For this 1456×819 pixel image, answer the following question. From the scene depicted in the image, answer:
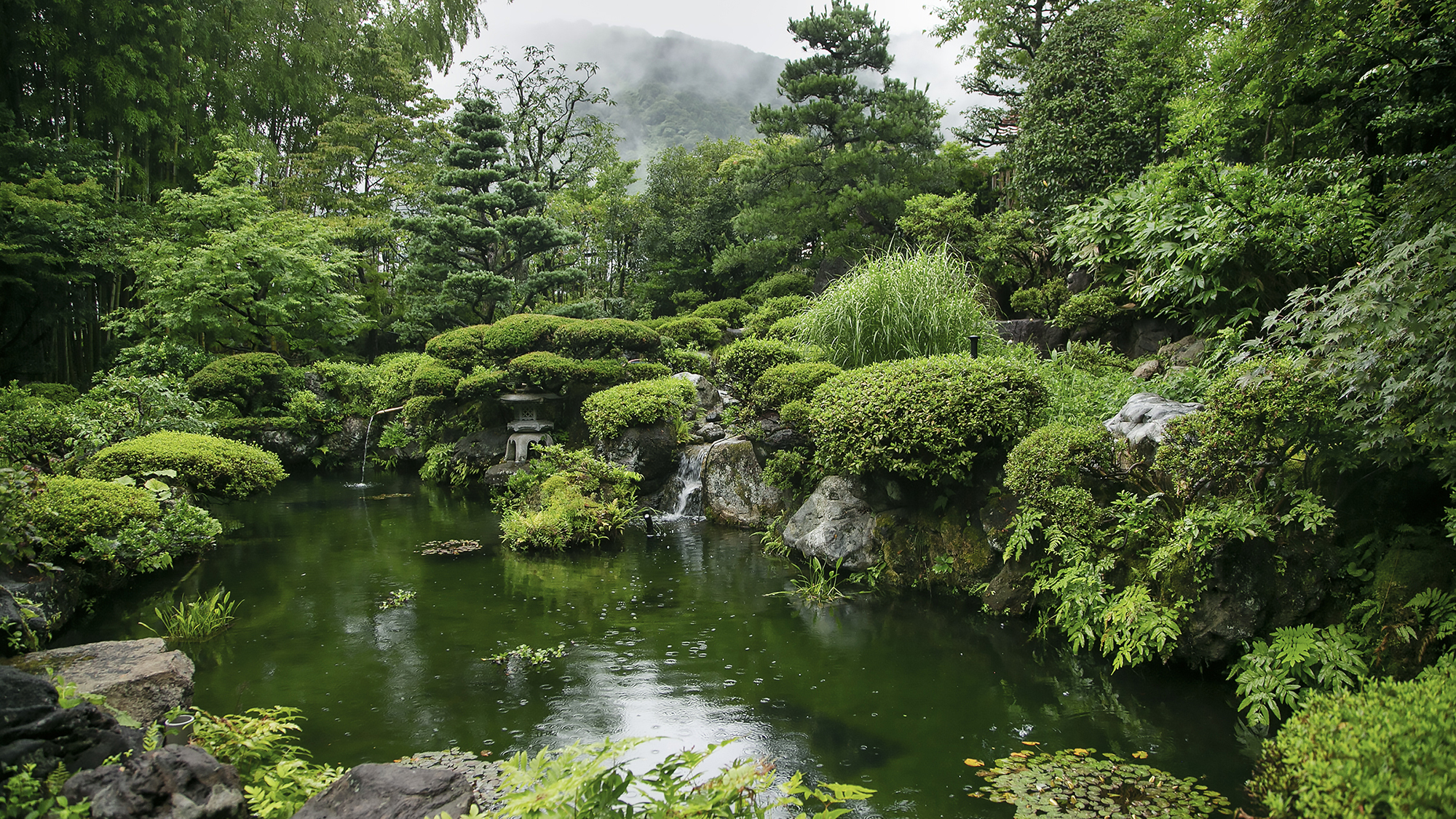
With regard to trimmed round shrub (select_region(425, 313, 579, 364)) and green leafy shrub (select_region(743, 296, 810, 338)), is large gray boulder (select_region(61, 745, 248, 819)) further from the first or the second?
green leafy shrub (select_region(743, 296, 810, 338))

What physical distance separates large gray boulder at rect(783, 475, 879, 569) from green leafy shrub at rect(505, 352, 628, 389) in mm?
4631

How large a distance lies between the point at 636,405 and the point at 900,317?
346cm

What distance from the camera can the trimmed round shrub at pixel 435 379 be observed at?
10758 millimetres

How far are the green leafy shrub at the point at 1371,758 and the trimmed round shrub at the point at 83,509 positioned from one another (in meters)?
6.71

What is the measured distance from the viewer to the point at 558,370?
10242mm

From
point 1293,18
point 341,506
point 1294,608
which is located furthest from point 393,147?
point 1294,608

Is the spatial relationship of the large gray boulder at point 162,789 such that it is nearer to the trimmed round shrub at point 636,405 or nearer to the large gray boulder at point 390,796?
the large gray boulder at point 390,796

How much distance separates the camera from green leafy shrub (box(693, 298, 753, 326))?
1484 cm

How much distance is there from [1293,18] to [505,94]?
1788cm

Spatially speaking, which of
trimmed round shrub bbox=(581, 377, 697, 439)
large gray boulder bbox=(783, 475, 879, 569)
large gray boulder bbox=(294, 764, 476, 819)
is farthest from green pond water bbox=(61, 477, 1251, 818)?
trimmed round shrub bbox=(581, 377, 697, 439)

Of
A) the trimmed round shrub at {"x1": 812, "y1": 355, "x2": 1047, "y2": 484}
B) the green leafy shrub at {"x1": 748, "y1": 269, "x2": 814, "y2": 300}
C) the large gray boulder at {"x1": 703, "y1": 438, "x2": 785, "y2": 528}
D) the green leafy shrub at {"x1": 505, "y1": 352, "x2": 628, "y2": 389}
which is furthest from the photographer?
the green leafy shrub at {"x1": 748, "y1": 269, "x2": 814, "y2": 300}

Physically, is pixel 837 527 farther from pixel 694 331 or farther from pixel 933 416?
pixel 694 331

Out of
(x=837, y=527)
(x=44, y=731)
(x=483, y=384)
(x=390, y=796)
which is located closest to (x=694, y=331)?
(x=483, y=384)

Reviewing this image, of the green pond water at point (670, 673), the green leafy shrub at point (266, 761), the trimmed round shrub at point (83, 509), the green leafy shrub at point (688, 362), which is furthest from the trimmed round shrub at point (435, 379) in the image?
the green leafy shrub at point (266, 761)
